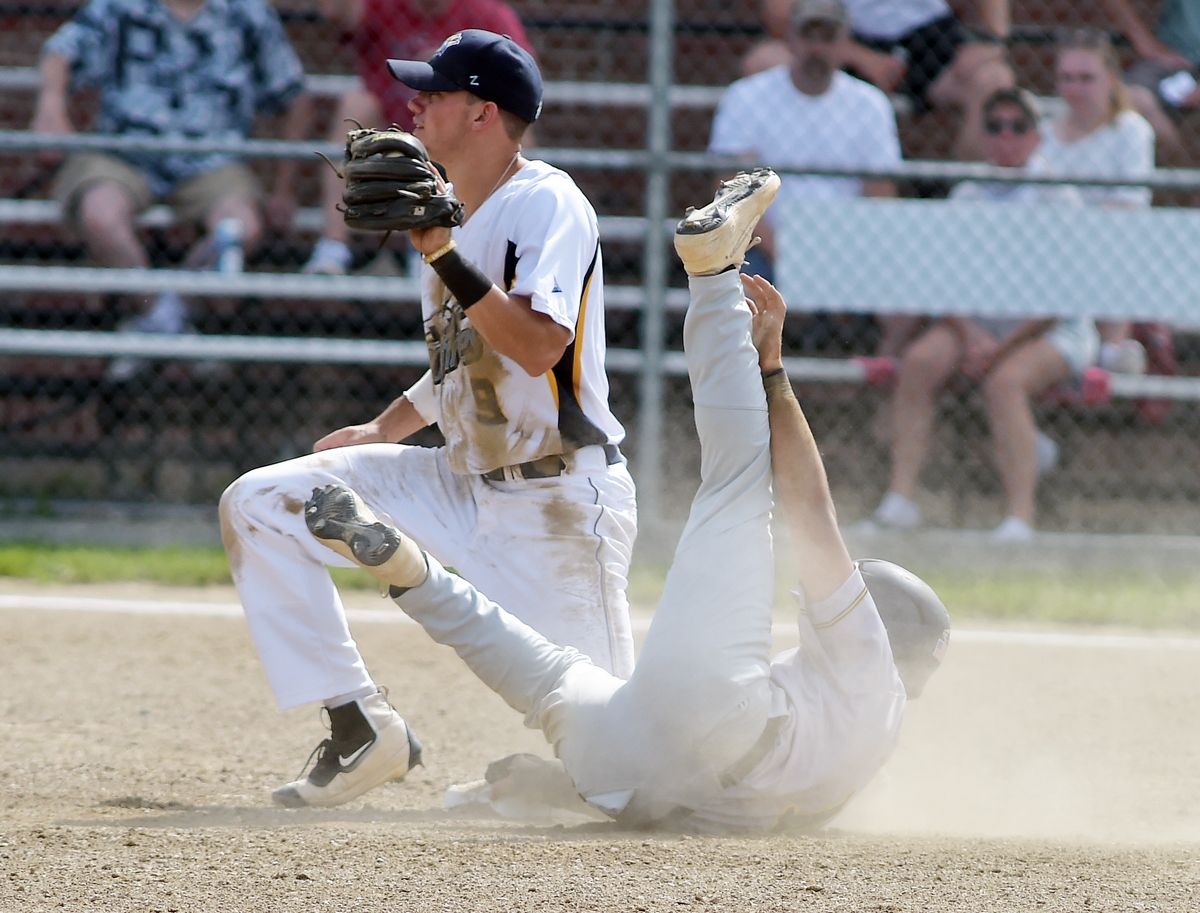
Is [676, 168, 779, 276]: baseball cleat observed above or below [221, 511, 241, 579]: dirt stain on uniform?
above

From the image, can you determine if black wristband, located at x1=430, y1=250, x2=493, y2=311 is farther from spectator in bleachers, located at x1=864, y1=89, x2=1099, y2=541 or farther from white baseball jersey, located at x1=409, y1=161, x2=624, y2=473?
spectator in bleachers, located at x1=864, y1=89, x2=1099, y2=541

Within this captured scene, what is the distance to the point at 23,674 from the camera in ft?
15.5

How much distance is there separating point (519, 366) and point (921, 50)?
476 cm

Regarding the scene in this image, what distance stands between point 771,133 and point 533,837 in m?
4.64

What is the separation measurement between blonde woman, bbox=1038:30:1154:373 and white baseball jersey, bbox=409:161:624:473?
406cm

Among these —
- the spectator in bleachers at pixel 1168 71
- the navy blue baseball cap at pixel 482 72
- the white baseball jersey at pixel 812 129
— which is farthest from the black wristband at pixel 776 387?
the spectator in bleachers at pixel 1168 71

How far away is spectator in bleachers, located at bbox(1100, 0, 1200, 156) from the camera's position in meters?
7.66

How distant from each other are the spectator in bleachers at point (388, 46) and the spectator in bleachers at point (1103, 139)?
2.67 metres

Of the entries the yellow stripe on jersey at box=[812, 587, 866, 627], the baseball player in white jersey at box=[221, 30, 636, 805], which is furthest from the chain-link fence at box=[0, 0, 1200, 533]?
the yellow stripe on jersey at box=[812, 587, 866, 627]

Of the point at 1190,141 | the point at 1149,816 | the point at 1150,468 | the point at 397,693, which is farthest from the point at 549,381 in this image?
the point at 1190,141

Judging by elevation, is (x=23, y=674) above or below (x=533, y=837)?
below

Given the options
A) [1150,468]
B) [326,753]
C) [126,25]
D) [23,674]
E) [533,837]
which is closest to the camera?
[533,837]

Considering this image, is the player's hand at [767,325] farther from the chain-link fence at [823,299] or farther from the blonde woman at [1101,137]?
the blonde woman at [1101,137]

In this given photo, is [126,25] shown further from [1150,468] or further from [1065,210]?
[1150,468]
